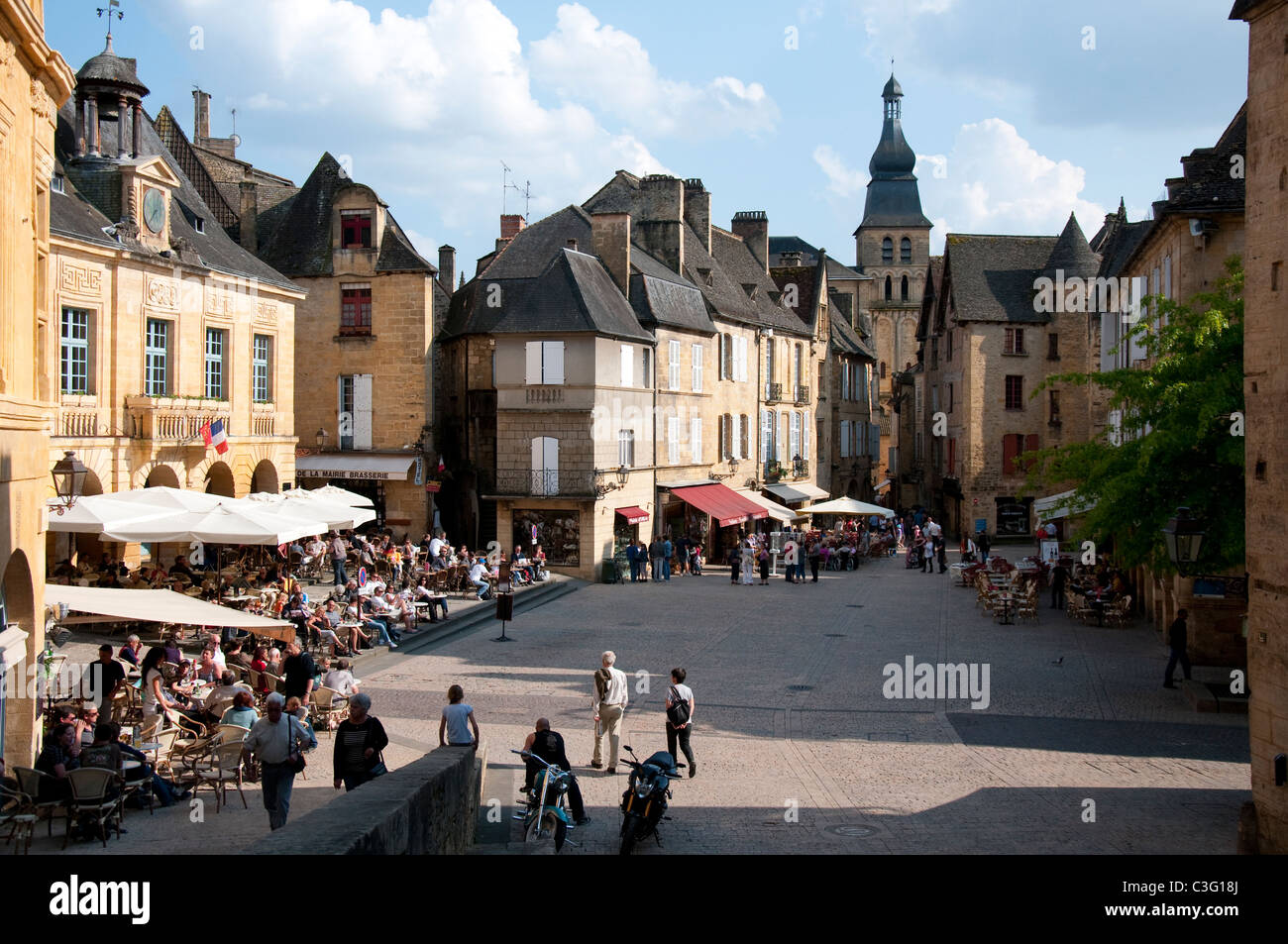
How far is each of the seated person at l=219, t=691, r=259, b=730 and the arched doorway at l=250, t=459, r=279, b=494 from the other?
57.7ft

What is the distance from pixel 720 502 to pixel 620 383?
6.58 meters

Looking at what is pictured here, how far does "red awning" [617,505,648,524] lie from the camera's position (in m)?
32.9

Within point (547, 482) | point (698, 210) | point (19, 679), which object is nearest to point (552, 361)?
point (547, 482)

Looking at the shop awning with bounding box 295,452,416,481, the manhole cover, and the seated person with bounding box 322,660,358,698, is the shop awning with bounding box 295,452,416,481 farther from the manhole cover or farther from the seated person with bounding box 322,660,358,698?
the manhole cover

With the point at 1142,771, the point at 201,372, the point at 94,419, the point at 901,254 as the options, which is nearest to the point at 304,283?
the point at 201,372

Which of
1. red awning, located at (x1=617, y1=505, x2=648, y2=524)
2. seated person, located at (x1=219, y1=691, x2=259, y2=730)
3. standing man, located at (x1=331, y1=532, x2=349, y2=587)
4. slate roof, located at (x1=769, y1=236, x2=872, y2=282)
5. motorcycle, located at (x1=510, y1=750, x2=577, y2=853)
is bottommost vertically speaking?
motorcycle, located at (x1=510, y1=750, x2=577, y2=853)

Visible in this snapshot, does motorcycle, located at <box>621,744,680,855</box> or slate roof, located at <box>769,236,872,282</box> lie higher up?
slate roof, located at <box>769,236,872,282</box>

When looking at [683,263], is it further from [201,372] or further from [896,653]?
[896,653]

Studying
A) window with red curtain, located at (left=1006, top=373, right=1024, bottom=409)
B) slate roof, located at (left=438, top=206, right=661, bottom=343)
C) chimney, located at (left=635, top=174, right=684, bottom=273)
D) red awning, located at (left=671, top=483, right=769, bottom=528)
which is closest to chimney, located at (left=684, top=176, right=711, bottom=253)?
chimney, located at (left=635, top=174, right=684, bottom=273)

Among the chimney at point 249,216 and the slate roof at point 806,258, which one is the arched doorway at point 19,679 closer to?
the chimney at point 249,216

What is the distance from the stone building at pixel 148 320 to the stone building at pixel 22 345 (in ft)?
31.5

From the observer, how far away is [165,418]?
80.8 ft

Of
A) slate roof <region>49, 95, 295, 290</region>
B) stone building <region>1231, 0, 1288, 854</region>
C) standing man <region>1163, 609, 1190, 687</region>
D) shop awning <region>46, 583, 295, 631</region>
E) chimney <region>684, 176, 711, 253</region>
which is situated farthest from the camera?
chimney <region>684, 176, 711, 253</region>

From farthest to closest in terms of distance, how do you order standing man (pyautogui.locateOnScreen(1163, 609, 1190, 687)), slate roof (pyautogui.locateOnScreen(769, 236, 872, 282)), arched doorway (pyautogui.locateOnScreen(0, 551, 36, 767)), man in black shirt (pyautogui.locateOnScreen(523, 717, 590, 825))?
1. slate roof (pyautogui.locateOnScreen(769, 236, 872, 282))
2. standing man (pyautogui.locateOnScreen(1163, 609, 1190, 687))
3. arched doorway (pyautogui.locateOnScreen(0, 551, 36, 767))
4. man in black shirt (pyautogui.locateOnScreen(523, 717, 590, 825))
